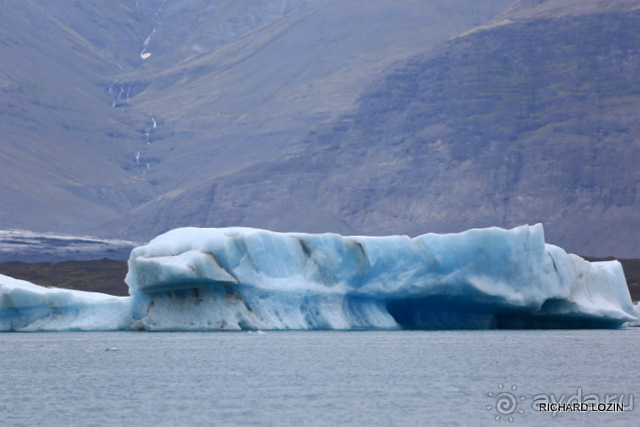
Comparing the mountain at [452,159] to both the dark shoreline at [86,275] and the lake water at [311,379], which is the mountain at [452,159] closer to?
the dark shoreline at [86,275]

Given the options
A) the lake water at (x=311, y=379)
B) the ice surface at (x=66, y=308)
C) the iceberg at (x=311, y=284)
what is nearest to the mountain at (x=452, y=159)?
the iceberg at (x=311, y=284)

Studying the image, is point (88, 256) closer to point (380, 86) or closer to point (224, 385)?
point (380, 86)

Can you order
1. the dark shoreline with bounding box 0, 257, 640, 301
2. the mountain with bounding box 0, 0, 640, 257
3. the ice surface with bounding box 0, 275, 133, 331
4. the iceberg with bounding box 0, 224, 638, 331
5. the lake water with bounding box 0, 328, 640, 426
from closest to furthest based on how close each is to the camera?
the lake water with bounding box 0, 328, 640, 426, the iceberg with bounding box 0, 224, 638, 331, the ice surface with bounding box 0, 275, 133, 331, the dark shoreline with bounding box 0, 257, 640, 301, the mountain with bounding box 0, 0, 640, 257

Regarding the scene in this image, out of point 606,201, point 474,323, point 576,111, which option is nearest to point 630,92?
point 576,111

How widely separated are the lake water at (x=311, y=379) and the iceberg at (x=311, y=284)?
36.3 inches

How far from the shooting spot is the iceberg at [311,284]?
128 feet

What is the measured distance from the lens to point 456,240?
137ft

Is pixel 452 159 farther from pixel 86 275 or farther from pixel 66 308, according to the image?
pixel 66 308

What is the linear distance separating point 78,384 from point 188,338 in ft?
46.7

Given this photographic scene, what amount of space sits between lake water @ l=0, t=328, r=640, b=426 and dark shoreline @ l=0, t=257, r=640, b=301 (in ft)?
152

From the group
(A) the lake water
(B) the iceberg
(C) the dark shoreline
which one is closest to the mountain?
(C) the dark shoreline

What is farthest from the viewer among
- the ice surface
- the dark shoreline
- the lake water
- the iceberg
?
the dark shoreline

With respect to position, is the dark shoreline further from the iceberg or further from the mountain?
the mountain

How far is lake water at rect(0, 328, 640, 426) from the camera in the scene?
22047mm
